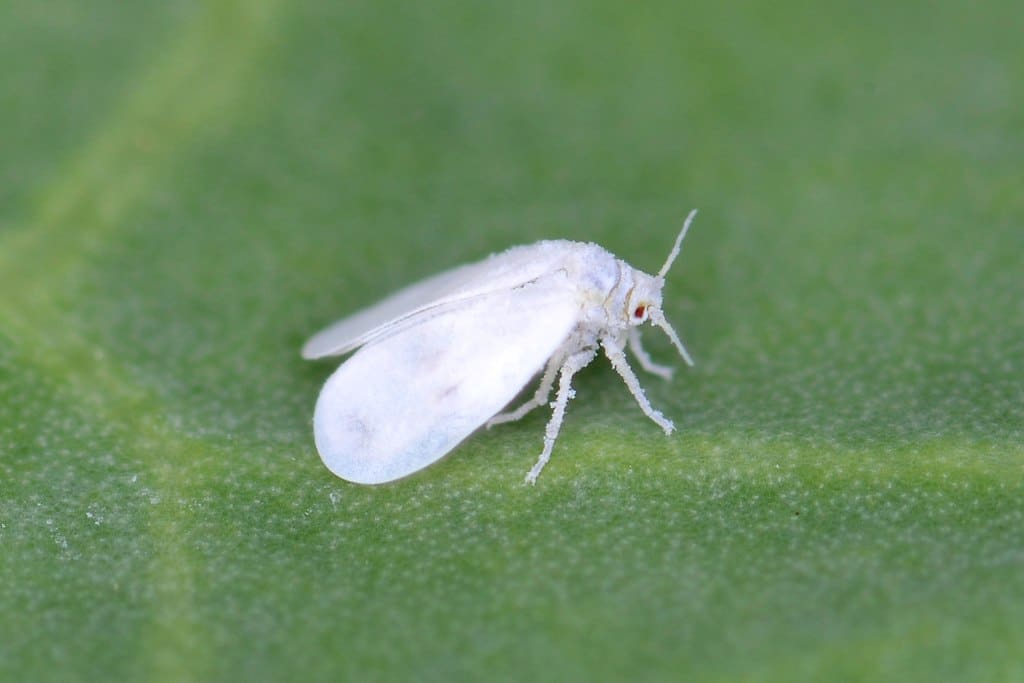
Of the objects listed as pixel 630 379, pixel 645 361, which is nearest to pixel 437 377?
pixel 630 379

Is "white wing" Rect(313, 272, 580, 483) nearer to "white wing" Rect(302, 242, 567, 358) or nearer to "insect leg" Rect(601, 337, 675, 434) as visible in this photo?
"white wing" Rect(302, 242, 567, 358)

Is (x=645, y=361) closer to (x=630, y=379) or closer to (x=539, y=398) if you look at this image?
(x=630, y=379)

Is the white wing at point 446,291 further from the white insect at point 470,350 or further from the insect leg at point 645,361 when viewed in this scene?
the insect leg at point 645,361

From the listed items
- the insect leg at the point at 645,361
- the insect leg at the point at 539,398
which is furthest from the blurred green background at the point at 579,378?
the insect leg at the point at 539,398

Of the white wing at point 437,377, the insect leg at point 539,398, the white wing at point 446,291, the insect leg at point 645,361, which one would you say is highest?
the white wing at point 446,291

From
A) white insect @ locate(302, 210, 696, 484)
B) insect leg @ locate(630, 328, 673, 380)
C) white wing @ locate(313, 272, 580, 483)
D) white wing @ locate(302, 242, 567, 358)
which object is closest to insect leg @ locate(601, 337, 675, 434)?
white insect @ locate(302, 210, 696, 484)

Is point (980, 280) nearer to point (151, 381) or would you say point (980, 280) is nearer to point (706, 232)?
point (706, 232)
